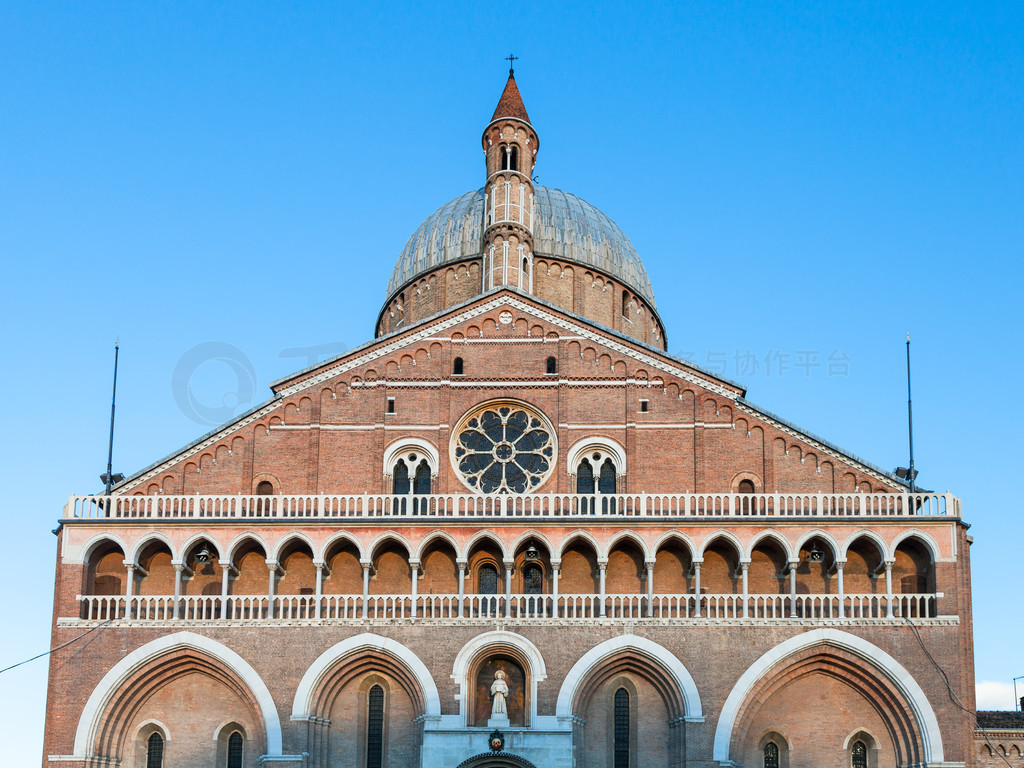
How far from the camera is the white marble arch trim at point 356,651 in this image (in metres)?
38.0

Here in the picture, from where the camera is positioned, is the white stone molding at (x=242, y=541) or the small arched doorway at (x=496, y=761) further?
the white stone molding at (x=242, y=541)

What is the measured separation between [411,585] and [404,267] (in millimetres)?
21408

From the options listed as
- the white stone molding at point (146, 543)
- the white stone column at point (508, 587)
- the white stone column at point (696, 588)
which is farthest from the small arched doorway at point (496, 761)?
the white stone molding at point (146, 543)

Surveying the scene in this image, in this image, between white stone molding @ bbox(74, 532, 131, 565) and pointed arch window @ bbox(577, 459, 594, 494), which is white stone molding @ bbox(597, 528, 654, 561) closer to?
pointed arch window @ bbox(577, 459, 594, 494)

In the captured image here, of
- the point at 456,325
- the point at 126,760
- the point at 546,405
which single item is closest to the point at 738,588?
the point at 546,405

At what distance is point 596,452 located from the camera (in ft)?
135

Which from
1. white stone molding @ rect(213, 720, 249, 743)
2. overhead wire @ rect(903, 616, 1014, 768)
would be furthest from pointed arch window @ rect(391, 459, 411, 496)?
overhead wire @ rect(903, 616, 1014, 768)

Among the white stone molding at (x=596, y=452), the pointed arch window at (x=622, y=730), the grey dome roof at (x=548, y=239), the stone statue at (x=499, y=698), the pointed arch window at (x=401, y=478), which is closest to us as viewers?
the stone statue at (x=499, y=698)

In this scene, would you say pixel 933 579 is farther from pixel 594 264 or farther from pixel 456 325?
pixel 594 264

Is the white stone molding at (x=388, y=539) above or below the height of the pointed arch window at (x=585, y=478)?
below

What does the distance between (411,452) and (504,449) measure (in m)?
2.69

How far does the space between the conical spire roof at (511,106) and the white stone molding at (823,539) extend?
56.8ft

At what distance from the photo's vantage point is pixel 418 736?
38375 millimetres

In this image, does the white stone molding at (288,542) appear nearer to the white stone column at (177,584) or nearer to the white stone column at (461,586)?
the white stone column at (177,584)
